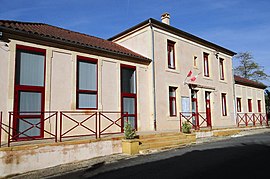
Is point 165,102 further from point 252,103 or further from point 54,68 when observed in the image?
point 252,103

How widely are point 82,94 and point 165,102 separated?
16.2 ft

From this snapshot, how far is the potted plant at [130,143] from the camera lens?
8190 millimetres

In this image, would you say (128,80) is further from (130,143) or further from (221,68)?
(221,68)

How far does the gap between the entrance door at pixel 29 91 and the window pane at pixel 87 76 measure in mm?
1622

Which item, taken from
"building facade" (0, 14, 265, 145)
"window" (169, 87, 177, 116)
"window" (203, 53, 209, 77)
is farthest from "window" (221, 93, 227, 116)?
"window" (169, 87, 177, 116)

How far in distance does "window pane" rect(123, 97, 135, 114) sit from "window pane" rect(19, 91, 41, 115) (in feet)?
13.6

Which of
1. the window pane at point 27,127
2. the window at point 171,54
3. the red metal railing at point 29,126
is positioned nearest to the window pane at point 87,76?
the red metal railing at point 29,126

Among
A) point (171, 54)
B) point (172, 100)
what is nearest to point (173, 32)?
point (171, 54)

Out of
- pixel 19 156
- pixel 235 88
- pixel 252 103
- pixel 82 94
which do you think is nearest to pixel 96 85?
pixel 82 94

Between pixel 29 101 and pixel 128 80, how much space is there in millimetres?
4959

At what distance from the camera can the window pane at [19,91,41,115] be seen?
8.05m

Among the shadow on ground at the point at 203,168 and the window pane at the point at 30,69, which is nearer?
the shadow on ground at the point at 203,168

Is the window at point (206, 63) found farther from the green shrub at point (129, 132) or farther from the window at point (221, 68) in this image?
the green shrub at point (129, 132)

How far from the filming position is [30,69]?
27.6ft
